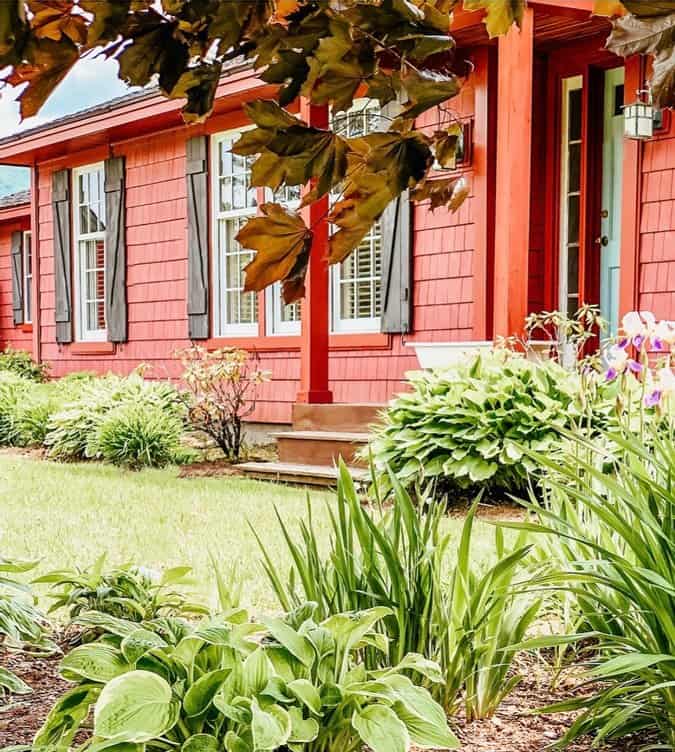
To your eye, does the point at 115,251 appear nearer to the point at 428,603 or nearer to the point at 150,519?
the point at 150,519

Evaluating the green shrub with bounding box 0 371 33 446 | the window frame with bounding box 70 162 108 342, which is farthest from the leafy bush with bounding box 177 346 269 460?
the window frame with bounding box 70 162 108 342

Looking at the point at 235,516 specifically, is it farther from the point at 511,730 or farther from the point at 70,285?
the point at 70,285

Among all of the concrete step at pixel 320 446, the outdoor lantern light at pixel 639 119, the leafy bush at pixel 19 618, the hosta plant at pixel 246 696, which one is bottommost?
the concrete step at pixel 320 446

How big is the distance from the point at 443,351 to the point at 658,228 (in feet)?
5.38

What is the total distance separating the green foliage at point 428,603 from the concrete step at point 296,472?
12.6 ft

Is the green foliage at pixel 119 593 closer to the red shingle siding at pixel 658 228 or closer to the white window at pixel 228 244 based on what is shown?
the red shingle siding at pixel 658 228

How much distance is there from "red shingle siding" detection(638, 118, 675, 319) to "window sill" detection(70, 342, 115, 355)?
21.3ft

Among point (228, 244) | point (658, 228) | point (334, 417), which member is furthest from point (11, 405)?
point (658, 228)

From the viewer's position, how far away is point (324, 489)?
639cm

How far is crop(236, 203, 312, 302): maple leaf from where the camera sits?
1.12 metres

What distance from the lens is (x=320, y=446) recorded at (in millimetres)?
6914

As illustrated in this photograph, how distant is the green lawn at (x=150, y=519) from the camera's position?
13.3 ft

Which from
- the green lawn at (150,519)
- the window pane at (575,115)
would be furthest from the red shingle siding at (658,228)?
the green lawn at (150,519)

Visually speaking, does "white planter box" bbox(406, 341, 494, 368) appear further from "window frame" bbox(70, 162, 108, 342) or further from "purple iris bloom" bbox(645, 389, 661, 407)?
"window frame" bbox(70, 162, 108, 342)
